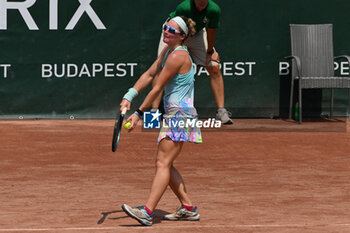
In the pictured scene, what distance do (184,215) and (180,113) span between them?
79 centimetres

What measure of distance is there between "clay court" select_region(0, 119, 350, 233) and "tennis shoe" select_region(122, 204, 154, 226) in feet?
0.17

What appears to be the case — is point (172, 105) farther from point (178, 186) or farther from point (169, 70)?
point (178, 186)

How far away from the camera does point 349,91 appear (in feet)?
42.9

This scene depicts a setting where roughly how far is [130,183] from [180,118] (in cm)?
194

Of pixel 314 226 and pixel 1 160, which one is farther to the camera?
pixel 1 160

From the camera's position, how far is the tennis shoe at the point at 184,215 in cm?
603

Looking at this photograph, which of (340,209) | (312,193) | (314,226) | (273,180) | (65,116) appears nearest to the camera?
(314,226)

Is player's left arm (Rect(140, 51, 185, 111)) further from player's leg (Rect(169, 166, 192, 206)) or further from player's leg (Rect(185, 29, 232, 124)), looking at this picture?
player's leg (Rect(185, 29, 232, 124))

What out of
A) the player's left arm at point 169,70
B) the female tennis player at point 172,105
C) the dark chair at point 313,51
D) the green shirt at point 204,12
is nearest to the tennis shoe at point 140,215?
the female tennis player at point 172,105

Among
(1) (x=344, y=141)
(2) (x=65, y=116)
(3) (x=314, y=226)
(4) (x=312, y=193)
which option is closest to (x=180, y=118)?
(3) (x=314, y=226)

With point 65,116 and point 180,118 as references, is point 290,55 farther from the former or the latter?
point 180,118

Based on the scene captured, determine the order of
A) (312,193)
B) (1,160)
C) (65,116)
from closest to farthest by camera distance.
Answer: (312,193)
(1,160)
(65,116)

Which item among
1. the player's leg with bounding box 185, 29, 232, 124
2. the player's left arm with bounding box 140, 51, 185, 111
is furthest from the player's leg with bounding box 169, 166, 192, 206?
the player's leg with bounding box 185, 29, 232, 124

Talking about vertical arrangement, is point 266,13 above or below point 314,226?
above
